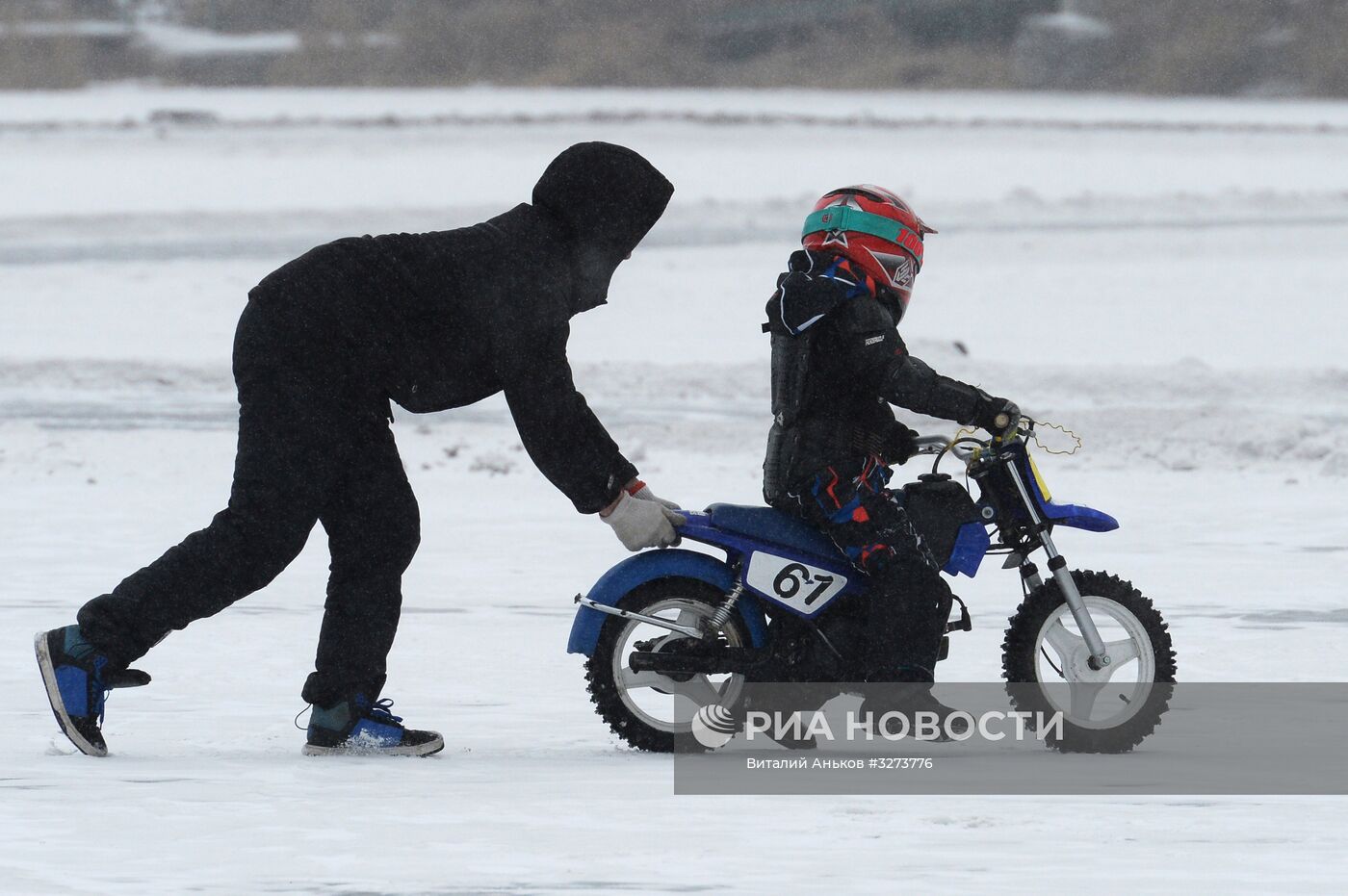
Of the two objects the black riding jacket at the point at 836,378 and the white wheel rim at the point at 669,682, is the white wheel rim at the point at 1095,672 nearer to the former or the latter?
the black riding jacket at the point at 836,378

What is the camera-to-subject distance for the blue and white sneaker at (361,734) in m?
5.02

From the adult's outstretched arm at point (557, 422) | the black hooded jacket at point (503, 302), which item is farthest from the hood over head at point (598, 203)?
A: the adult's outstretched arm at point (557, 422)

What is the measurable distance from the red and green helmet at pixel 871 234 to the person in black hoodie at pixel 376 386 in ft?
1.40

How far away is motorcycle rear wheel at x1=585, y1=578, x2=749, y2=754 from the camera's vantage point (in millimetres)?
5047

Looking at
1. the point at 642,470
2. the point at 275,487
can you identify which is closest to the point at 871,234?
the point at 275,487

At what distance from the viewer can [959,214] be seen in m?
23.8

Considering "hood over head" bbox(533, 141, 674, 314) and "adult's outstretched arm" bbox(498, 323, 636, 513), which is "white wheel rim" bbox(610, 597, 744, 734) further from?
"hood over head" bbox(533, 141, 674, 314)

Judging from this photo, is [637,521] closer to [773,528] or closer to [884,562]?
[773,528]

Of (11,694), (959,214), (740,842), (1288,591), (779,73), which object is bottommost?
(740,842)

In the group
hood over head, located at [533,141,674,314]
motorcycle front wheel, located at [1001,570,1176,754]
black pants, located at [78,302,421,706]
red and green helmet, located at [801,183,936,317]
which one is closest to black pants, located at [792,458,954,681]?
motorcycle front wheel, located at [1001,570,1176,754]

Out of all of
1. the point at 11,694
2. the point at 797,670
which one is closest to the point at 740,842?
the point at 797,670

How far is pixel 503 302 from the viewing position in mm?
4773

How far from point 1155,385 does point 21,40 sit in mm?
51897

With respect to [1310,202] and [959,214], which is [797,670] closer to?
[959,214]
